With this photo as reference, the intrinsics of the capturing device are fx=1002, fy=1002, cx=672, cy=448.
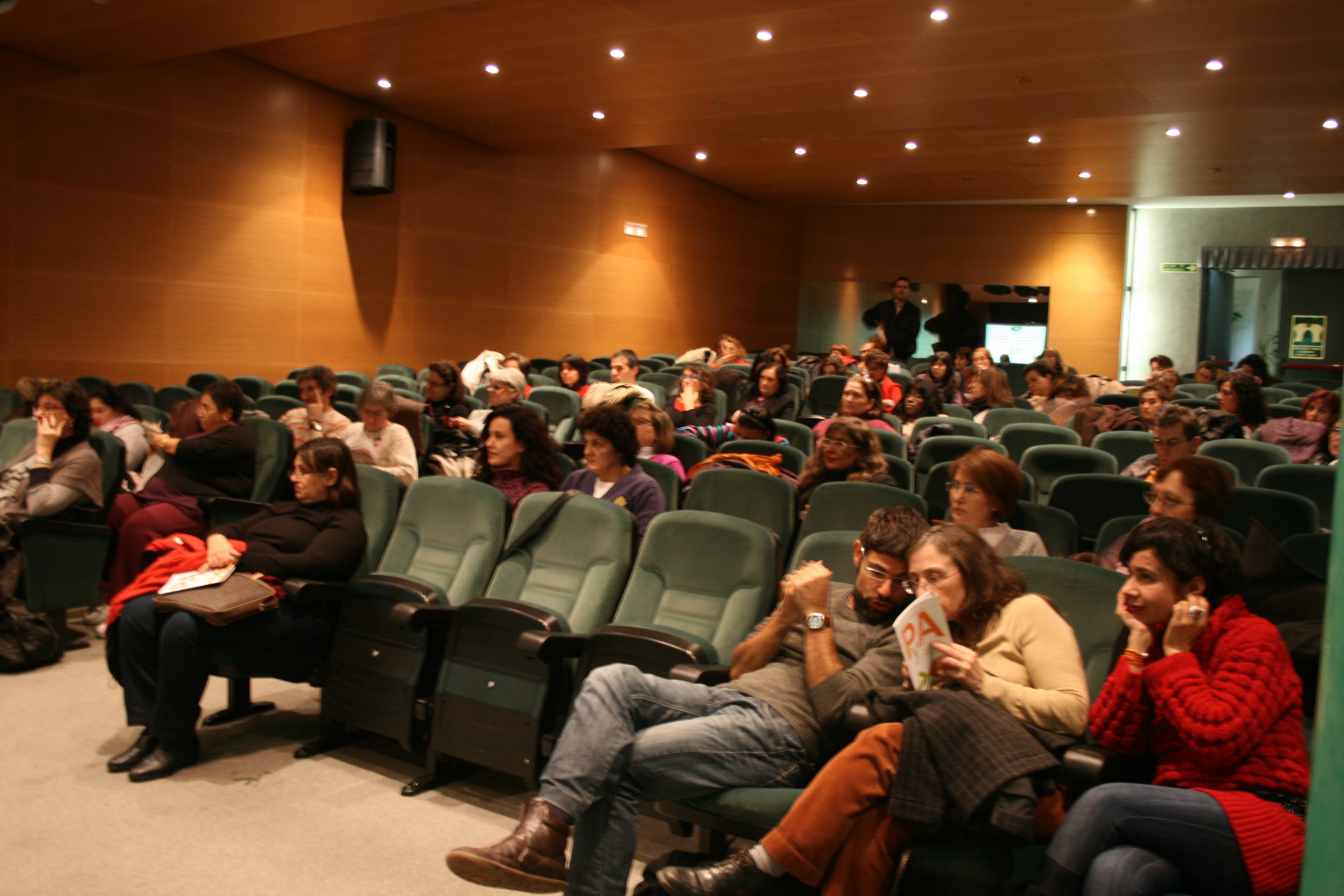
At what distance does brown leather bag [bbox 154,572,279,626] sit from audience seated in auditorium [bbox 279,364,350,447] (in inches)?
83.0

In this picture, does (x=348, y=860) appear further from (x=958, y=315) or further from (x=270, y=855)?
(x=958, y=315)

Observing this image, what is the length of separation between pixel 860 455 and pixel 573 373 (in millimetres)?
5094

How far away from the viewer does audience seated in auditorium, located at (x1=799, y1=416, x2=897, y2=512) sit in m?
4.08

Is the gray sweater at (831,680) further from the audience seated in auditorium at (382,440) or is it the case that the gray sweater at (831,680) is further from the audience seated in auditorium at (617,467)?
the audience seated in auditorium at (382,440)

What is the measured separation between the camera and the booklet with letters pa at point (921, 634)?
221 centimetres

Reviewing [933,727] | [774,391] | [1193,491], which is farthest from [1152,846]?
[774,391]

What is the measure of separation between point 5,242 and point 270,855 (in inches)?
292

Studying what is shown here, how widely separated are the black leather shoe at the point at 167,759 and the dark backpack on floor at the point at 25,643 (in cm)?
131

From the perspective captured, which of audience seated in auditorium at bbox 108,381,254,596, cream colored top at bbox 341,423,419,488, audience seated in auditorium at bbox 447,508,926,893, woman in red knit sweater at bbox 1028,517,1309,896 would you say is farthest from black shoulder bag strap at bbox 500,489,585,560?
audience seated in auditorium at bbox 108,381,254,596

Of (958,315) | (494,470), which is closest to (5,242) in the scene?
(494,470)

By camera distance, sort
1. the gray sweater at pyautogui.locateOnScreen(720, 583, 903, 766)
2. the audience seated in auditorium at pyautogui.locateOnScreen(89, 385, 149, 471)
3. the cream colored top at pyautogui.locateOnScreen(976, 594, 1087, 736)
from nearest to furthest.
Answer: the cream colored top at pyautogui.locateOnScreen(976, 594, 1087, 736), the gray sweater at pyautogui.locateOnScreen(720, 583, 903, 766), the audience seated in auditorium at pyautogui.locateOnScreen(89, 385, 149, 471)

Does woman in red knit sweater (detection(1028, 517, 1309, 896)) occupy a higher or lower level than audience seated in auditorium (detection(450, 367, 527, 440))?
lower

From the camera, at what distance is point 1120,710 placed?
2.11 m

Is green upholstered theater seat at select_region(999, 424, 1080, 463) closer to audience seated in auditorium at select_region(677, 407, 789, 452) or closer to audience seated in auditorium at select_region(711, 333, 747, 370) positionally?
audience seated in auditorium at select_region(677, 407, 789, 452)
